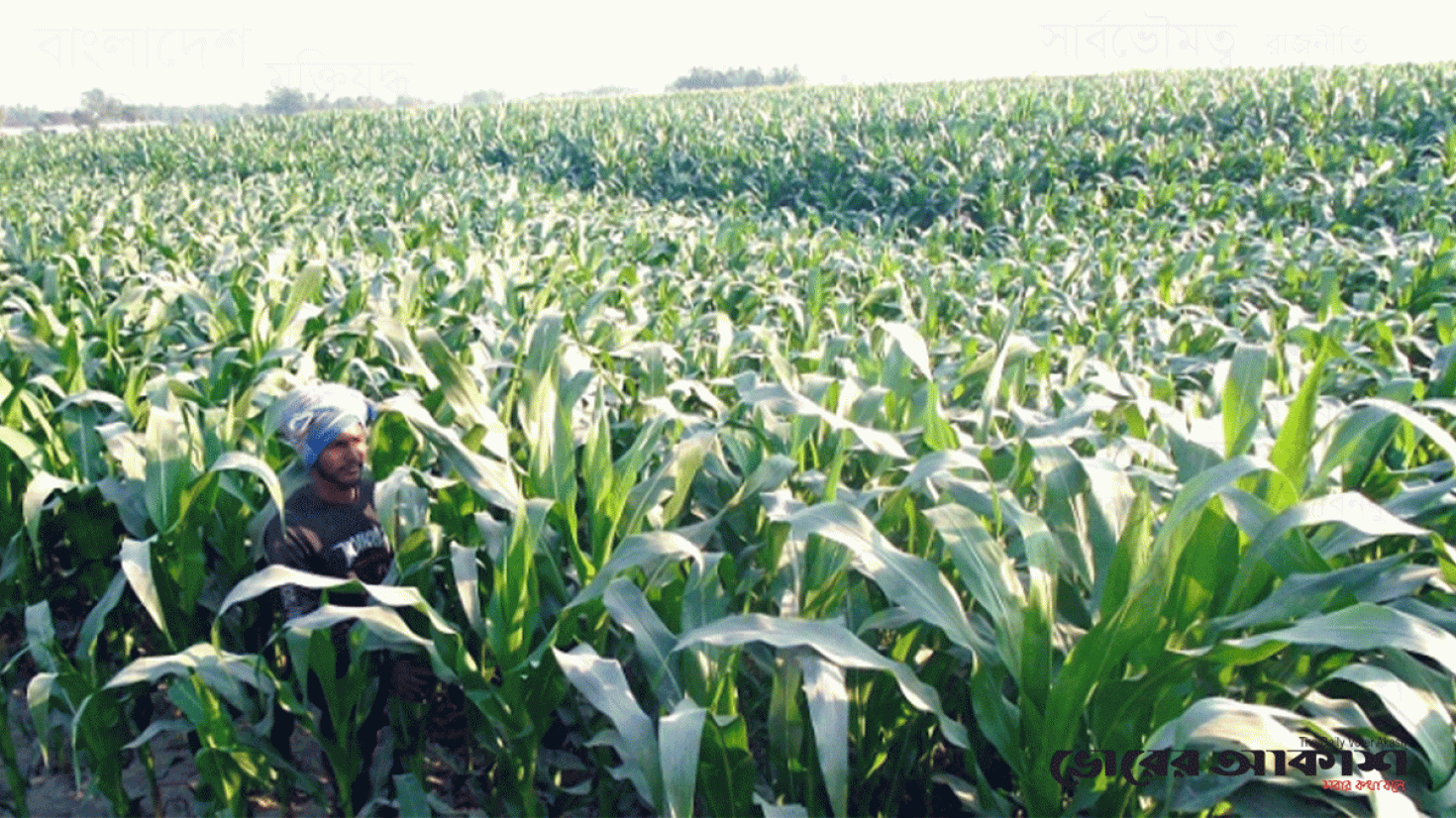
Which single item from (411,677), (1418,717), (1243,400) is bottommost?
(411,677)

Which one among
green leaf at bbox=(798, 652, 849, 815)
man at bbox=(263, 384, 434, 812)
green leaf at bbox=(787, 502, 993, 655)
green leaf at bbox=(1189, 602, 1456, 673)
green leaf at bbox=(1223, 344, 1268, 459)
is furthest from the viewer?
man at bbox=(263, 384, 434, 812)

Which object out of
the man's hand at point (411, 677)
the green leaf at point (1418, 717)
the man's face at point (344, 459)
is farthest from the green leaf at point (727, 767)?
the man's face at point (344, 459)

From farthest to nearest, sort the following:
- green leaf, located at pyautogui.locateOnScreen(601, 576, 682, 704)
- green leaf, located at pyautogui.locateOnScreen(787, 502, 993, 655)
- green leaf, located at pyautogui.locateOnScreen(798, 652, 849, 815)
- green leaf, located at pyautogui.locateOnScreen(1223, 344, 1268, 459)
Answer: green leaf, located at pyautogui.locateOnScreen(1223, 344, 1268, 459) → green leaf, located at pyautogui.locateOnScreen(601, 576, 682, 704) → green leaf, located at pyautogui.locateOnScreen(787, 502, 993, 655) → green leaf, located at pyautogui.locateOnScreen(798, 652, 849, 815)

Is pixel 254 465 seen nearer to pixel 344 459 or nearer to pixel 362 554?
pixel 344 459

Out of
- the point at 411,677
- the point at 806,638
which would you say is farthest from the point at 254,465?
the point at 806,638

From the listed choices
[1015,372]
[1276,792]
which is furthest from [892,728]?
[1015,372]

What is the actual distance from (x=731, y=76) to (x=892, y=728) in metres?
77.7

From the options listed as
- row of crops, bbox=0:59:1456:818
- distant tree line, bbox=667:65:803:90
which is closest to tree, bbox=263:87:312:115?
distant tree line, bbox=667:65:803:90

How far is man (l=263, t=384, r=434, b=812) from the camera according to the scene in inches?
78.9

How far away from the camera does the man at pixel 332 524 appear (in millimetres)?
2004

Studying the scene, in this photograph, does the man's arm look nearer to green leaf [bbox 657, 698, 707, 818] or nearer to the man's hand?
the man's hand

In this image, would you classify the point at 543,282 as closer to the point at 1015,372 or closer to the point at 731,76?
the point at 1015,372

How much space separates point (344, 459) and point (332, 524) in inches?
6.1

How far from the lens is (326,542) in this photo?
81.1 inches
